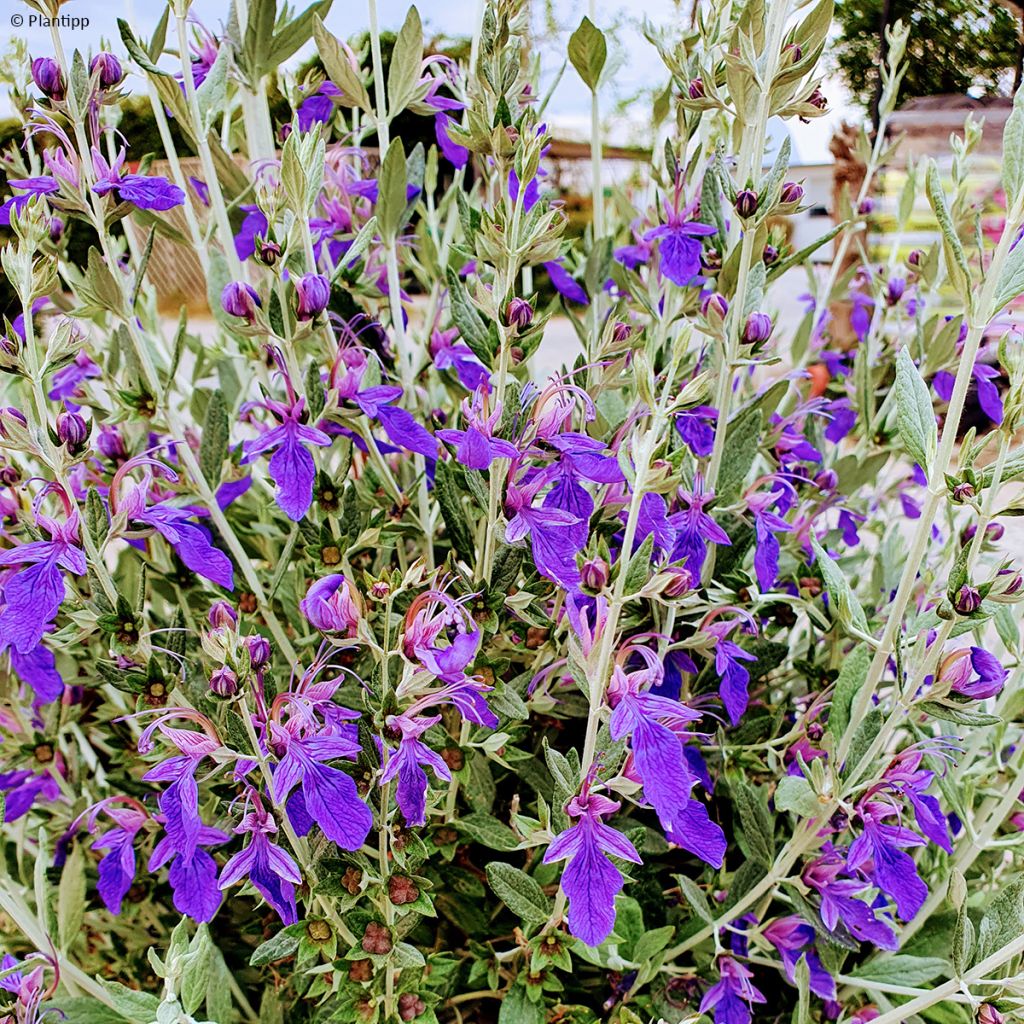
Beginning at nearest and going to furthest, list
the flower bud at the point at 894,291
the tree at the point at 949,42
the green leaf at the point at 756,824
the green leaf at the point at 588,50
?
the green leaf at the point at 756,824 → the green leaf at the point at 588,50 → the flower bud at the point at 894,291 → the tree at the point at 949,42

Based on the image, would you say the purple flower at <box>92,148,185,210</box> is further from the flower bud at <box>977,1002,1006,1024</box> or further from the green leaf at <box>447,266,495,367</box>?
the flower bud at <box>977,1002,1006,1024</box>

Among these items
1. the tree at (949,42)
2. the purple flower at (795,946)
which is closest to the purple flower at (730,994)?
the purple flower at (795,946)

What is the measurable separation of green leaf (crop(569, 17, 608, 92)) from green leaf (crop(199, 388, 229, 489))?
16.0 inches

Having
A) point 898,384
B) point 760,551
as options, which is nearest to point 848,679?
point 760,551

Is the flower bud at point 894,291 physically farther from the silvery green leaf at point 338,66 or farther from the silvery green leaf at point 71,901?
the silvery green leaf at point 71,901

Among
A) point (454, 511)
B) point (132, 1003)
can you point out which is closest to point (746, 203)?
point (454, 511)

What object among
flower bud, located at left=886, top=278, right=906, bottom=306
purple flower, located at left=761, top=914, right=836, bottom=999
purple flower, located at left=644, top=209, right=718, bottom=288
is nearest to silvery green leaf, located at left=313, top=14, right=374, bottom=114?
purple flower, located at left=644, top=209, right=718, bottom=288

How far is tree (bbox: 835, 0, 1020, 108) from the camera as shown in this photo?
187 inches

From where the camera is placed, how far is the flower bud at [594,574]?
538 millimetres

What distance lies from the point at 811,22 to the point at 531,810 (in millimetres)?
622

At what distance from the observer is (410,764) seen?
507mm

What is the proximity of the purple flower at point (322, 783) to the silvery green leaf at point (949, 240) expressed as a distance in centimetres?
39

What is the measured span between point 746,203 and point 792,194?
53 mm

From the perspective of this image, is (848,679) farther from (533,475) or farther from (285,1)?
(285,1)
